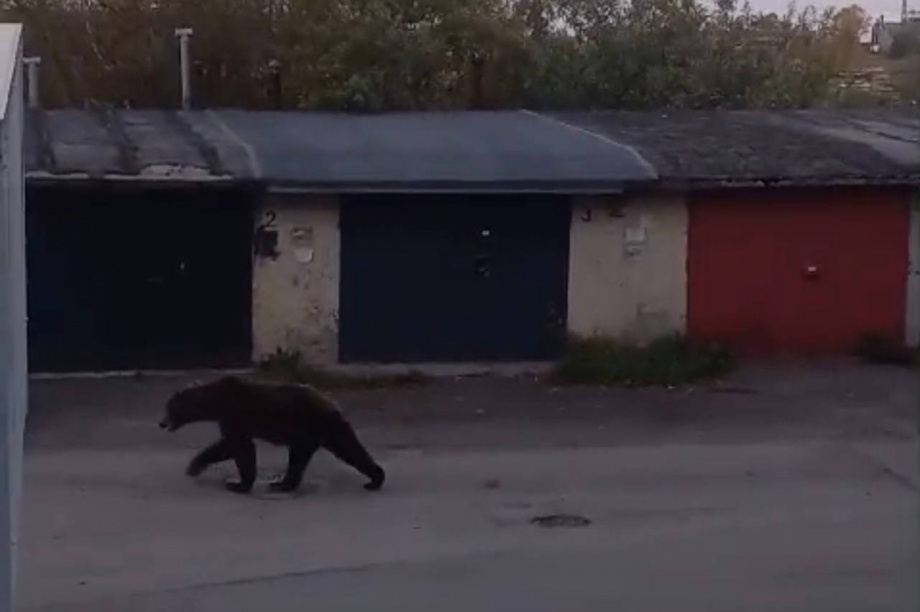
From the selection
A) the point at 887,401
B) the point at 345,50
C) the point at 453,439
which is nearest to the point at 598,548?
the point at 453,439

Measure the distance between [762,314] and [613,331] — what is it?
173cm

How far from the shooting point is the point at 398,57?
116 ft

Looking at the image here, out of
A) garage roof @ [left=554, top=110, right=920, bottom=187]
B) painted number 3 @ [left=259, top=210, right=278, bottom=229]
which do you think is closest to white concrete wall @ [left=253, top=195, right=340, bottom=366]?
painted number 3 @ [left=259, top=210, right=278, bottom=229]

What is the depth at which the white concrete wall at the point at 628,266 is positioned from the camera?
20797mm

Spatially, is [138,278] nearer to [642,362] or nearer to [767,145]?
[642,362]

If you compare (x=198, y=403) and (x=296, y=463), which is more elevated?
(x=198, y=403)

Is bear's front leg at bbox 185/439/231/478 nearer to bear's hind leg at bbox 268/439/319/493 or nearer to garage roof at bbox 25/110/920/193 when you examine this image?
bear's hind leg at bbox 268/439/319/493

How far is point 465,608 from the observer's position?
10586 millimetres

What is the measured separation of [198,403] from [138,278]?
6.14 metres

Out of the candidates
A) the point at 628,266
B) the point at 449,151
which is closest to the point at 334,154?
the point at 449,151

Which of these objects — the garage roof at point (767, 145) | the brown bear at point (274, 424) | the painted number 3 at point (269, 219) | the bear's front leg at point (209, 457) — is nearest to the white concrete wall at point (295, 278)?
the painted number 3 at point (269, 219)

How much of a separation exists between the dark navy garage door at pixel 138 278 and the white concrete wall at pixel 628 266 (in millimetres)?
3523

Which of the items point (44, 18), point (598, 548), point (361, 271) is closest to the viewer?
point (598, 548)

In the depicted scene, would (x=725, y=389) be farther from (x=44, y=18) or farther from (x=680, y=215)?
(x=44, y=18)
